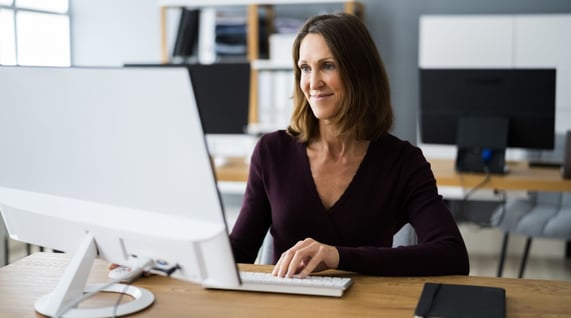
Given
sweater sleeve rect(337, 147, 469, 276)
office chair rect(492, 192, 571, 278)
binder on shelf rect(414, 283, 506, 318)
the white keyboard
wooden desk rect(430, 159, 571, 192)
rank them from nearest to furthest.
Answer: binder on shelf rect(414, 283, 506, 318) → the white keyboard → sweater sleeve rect(337, 147, 469, 276) → wooden desk rect(430, 159, 571, 192) → office chair rect(492, 192, 571, 278)

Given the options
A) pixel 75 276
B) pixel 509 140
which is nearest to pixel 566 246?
pixel 509 140

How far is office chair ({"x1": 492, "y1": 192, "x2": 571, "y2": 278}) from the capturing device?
3547 mm

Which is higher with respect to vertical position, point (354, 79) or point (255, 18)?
point (255, 18)

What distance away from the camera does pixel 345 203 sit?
1.87 m

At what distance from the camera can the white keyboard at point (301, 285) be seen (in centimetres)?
147

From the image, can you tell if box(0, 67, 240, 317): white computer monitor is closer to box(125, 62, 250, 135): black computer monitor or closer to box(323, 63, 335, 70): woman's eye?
box(323, 63, 335, 70): woman's eye

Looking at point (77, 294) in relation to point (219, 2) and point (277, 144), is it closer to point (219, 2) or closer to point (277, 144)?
point (277, 144)

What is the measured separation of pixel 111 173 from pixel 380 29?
170 inches

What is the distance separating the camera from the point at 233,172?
352 cm

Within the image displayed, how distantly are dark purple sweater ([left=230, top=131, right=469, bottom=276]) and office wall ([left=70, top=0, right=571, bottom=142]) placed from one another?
348 cm

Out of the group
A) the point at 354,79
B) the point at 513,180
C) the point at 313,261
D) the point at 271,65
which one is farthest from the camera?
the point at 271,65

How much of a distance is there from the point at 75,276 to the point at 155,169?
0.28m

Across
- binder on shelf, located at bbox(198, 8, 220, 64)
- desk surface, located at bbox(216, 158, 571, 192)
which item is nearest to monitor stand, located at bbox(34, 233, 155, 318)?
desk surface, located at bbox(216, 158, 571, 192)

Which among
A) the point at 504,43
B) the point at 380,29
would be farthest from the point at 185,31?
the point at 504,43
